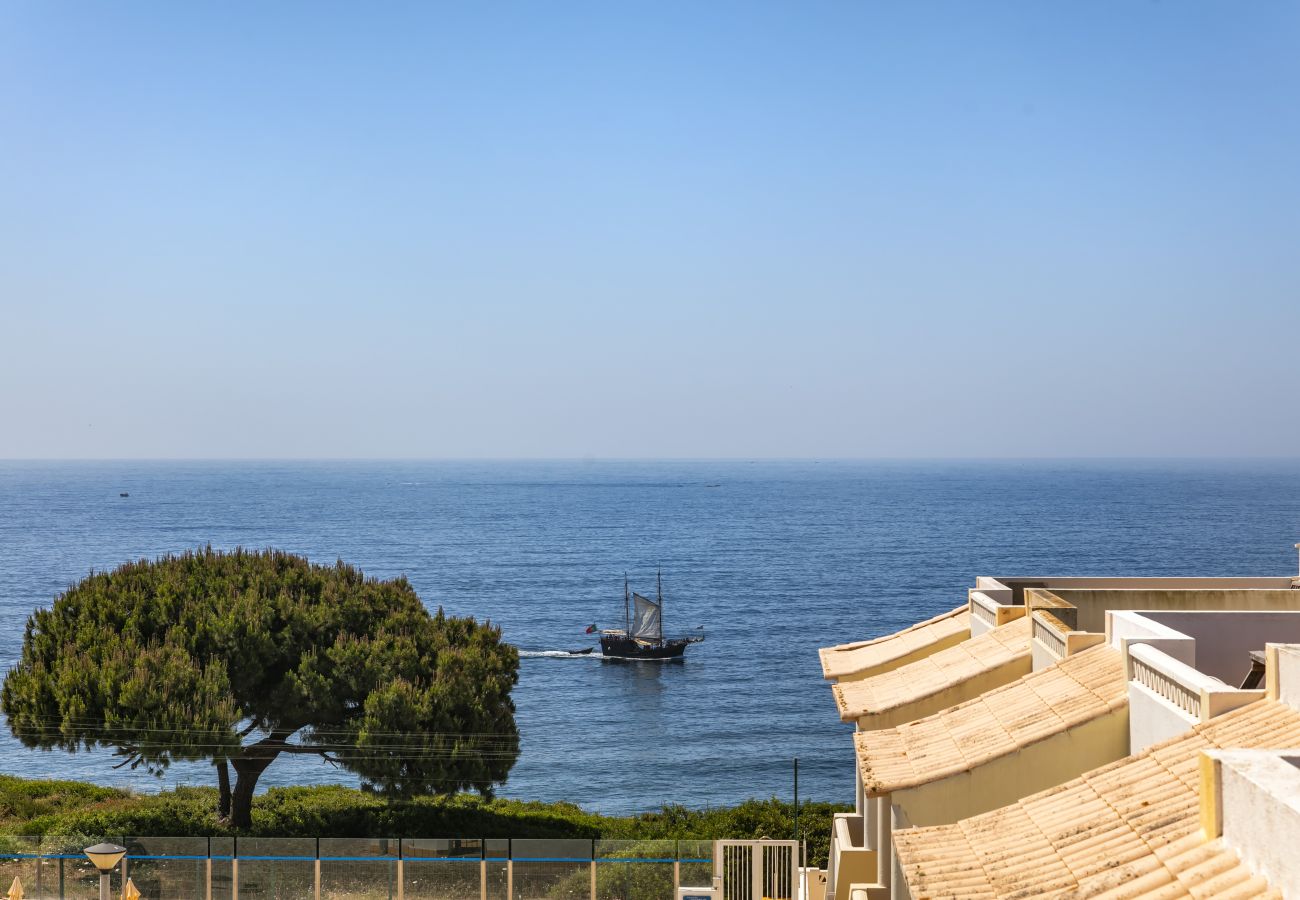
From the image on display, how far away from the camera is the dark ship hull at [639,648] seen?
84750 millimetres

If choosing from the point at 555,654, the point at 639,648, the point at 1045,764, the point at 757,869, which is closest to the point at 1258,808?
the point at 1045,764

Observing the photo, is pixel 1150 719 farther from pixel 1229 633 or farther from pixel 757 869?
pixel 757 869

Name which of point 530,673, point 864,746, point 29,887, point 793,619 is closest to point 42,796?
point 29,887

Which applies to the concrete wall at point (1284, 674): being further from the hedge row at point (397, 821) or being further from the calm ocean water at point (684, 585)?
the calm ocean water at point (684, 585)

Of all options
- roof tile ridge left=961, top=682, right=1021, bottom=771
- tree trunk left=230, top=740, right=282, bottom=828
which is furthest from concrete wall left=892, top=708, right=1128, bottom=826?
tree trunk left=230, top=740, right=282, bottom=828

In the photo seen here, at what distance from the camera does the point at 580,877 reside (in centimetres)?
2048

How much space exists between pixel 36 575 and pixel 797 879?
114015mm

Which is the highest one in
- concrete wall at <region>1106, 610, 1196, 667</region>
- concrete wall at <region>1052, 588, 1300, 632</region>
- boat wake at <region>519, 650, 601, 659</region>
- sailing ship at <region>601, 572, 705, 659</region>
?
concrete wall at <region>1106, 610, 1196, 667</region>

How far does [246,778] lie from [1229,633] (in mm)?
21727

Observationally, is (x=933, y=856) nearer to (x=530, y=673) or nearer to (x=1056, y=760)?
(x=1056, y=760)

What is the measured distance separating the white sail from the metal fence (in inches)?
2606

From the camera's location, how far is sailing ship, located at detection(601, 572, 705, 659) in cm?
8488

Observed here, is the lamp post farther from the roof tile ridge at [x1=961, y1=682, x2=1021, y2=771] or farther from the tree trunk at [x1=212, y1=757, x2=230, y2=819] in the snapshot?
the tree trunk at [x1=212, y1=757, x2=230, y2=819]

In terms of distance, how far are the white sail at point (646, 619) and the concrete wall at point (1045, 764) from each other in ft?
247
